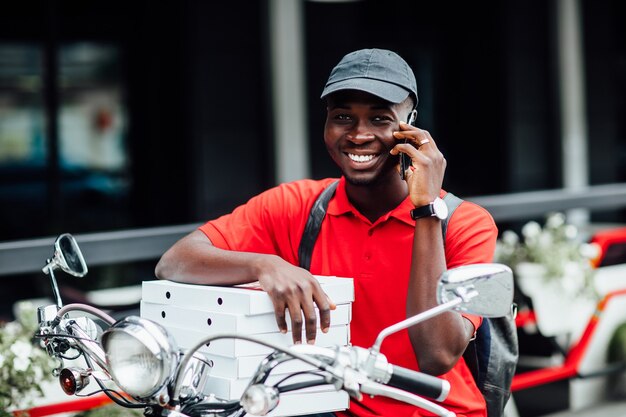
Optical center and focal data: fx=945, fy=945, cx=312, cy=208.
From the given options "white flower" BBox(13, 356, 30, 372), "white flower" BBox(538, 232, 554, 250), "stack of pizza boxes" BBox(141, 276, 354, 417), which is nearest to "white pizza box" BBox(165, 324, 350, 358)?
"stack of pizza boxes" BBox(141, 276, 354, 417)

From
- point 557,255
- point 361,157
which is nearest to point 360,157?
point 361,157

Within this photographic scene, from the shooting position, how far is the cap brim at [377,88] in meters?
2.59

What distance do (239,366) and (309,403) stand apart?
0.71ft

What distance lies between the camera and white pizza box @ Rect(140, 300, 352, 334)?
7.35 ft

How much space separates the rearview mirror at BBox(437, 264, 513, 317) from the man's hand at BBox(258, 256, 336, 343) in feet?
1.22

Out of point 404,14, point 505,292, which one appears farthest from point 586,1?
point 505,292

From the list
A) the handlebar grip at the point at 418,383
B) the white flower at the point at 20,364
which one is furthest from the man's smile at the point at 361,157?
the white flower at the point at 20,364

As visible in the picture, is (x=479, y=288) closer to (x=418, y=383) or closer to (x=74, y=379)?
(x=418, y=383)

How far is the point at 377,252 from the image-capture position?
2750 millimetres

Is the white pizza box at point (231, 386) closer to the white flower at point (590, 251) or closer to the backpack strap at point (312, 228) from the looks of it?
the backpack strap at point (312, 228)

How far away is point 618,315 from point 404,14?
4043 mm

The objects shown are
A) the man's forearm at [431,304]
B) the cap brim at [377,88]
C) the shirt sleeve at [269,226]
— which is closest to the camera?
the man's forearm at [431,304]

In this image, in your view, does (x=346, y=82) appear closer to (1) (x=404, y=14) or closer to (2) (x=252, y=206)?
(2) (x=252, y=206)

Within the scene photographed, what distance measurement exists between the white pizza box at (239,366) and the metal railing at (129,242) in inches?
75.3
